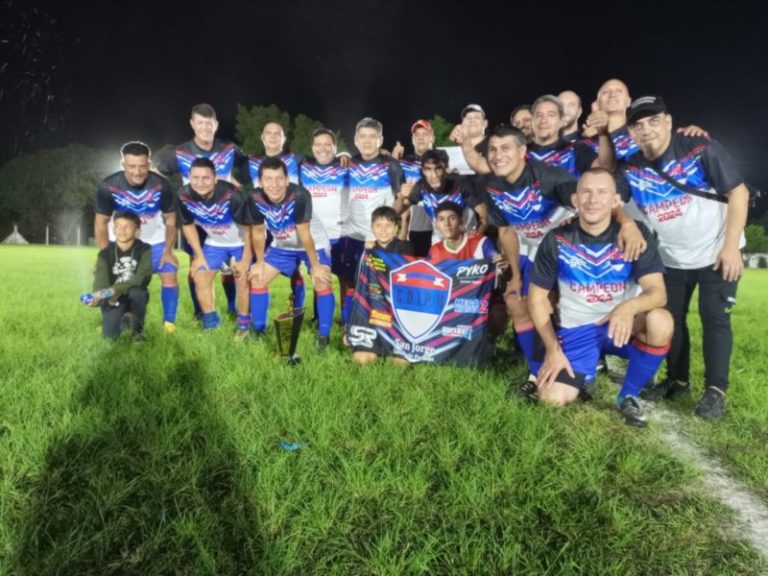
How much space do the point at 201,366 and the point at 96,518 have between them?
2221 millimetres

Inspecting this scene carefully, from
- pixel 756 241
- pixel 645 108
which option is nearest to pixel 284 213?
pixel 645 108

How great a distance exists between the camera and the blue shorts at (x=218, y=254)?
22.2 feet

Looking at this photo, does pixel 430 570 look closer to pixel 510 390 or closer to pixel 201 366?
pixel 510 390

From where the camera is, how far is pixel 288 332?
4.60 m

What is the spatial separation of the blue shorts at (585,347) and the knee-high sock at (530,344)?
258 millimetres

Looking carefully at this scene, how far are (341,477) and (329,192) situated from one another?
491cm

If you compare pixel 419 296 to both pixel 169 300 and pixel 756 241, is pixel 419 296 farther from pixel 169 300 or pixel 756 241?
pixel 756 241

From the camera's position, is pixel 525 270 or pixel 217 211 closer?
pixel 525 270

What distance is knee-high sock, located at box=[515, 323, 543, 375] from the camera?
14.2 feet

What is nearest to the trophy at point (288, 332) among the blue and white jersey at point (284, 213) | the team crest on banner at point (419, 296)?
the team crest on banner at point (419, 296)

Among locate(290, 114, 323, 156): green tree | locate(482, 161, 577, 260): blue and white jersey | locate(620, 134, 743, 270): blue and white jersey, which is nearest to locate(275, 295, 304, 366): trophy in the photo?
locate(482, 161, 577, 260): blue and white jersey

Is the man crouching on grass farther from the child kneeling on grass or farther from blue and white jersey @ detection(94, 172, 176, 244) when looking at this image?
blue and white jersey @ detection(94, 172, 176, 244)

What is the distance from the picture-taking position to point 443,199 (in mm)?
5906

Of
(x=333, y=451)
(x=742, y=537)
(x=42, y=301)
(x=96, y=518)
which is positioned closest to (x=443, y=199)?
(x=333, y=451)
